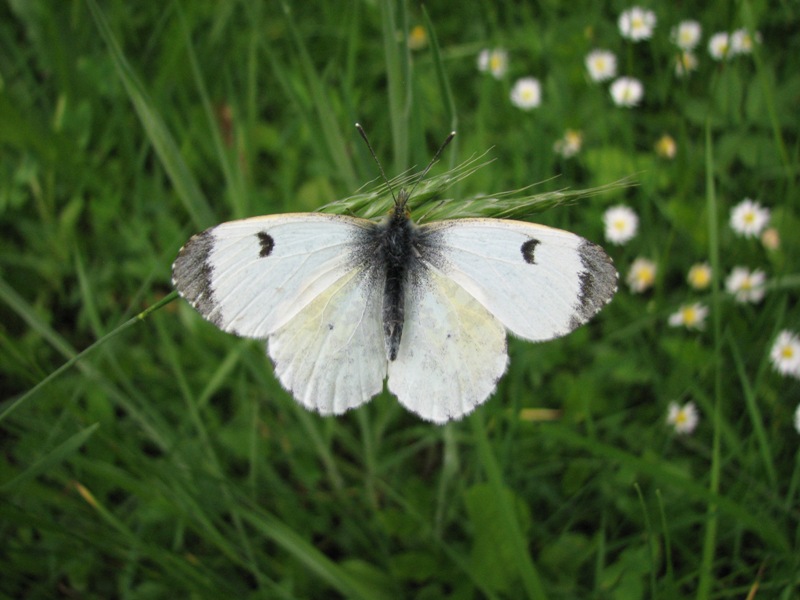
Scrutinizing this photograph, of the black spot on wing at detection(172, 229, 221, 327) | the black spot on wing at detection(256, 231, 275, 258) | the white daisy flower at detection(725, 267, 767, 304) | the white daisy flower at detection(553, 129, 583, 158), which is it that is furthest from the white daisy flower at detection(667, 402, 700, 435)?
the black spot on wing at detection(172, 229, 221, 327)

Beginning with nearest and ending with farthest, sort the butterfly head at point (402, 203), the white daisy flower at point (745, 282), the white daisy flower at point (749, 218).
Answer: the butterfly head at point (402, 203), the white daisy flower at point (745, 282), the white daisy flower at point (749, 218)

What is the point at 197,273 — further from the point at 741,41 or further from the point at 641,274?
the point at 741,41

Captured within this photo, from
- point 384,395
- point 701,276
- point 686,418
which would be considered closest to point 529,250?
point 384,395

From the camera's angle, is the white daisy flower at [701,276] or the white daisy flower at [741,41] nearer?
the white daisy flower at [701,276]

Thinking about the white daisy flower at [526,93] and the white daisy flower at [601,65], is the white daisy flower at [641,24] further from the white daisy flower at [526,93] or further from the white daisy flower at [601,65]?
the white daisy flower at [526,93]

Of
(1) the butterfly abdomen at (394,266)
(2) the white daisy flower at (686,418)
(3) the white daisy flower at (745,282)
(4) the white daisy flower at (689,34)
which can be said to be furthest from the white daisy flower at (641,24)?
(1) the butterfly abdomen at (394,266)

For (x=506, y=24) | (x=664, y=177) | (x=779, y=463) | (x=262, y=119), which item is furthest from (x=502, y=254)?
(x=506, y=24)
